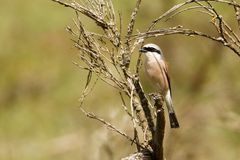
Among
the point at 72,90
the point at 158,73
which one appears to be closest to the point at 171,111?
the point at 158,73

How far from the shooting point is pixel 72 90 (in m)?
10.3

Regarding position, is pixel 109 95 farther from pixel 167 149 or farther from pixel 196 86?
pixel 167 149

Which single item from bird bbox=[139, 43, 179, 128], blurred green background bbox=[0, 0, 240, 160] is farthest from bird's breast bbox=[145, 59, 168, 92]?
blurred green background bbox=[0, 0, 240, 160]

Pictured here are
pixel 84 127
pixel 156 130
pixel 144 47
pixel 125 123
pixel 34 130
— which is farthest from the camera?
pixel 34 130

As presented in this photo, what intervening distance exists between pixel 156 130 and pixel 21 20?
8.11m

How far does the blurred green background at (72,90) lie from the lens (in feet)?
27.0

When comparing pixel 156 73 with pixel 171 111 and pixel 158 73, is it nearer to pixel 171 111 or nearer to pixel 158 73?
pixel 158 73

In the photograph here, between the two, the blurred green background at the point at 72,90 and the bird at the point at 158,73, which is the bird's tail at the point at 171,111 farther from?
the blurred green background at the point at 72,90

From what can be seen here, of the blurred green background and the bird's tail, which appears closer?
the bird's tail

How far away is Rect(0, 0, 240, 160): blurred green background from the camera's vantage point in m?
8.23

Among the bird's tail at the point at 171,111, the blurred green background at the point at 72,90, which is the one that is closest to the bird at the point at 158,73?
the bird's tail at the point at 171,111

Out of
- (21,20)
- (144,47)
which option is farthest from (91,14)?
(21,20)

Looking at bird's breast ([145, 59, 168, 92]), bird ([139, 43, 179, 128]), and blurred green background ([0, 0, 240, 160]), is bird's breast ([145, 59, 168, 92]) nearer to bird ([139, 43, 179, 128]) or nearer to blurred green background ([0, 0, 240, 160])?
bird ([139, 43, 179, 128])

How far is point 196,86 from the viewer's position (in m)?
9.32
